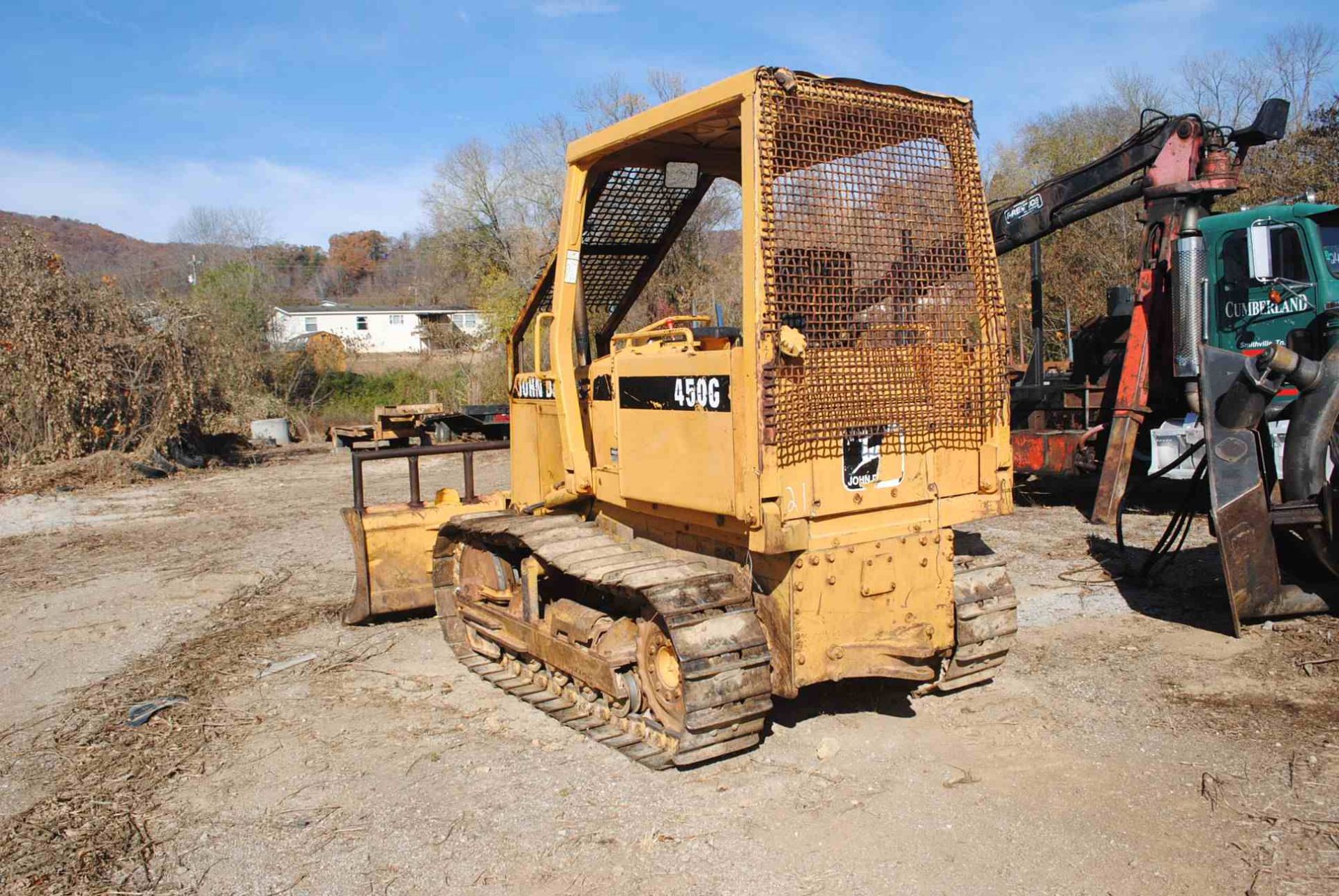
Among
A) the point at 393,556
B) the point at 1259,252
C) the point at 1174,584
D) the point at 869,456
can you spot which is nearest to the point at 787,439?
the point at 869,456

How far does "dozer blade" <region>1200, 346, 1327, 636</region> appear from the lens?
20.2 feet

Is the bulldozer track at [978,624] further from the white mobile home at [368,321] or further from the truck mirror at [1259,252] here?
the white mobile home at [368,321]

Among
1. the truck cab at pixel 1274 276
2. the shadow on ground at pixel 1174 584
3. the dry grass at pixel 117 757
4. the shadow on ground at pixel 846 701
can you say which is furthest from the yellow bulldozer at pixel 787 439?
the truck cab at pixel 1274 276

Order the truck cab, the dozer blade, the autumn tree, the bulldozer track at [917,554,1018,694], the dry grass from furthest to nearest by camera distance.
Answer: the autumn tree < the truck cab < the dozer blade < the bulldozer track at [917,554,1018,694] < the dry grass

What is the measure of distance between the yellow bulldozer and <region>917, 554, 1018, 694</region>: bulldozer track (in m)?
0.01

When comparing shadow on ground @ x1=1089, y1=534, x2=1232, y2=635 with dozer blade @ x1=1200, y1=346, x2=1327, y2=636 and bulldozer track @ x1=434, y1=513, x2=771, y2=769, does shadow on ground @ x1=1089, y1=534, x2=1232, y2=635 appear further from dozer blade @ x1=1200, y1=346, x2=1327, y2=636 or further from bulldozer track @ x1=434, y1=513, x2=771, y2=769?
bulldozer track @ x1=434, y1=513, x2=771, y2=769

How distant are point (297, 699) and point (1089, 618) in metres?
4.90

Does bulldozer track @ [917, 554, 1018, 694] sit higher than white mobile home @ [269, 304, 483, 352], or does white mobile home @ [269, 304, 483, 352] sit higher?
white mobile home @ [269, 304, 483, 352]

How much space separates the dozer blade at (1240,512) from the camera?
20.2 ft

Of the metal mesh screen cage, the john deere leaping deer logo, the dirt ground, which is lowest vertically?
the dirt ground

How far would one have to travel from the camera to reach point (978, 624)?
525 cm

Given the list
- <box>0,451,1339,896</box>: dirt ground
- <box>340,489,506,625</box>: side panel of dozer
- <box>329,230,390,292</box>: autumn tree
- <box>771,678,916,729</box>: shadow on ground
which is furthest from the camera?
<box>329,230,390,292</box>: autumn tree

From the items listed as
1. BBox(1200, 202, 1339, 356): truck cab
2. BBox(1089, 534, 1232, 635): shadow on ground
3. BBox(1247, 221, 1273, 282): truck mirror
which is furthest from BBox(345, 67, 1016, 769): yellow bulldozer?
BBox(1200, 202, 1339, 356): truck cab

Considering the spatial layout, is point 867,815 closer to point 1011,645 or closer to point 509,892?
point 509,892
